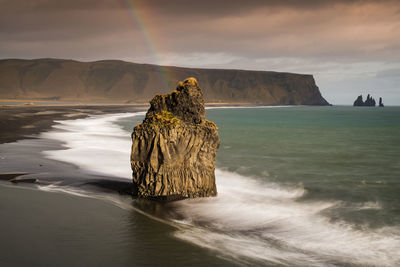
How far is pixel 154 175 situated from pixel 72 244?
4.29 m

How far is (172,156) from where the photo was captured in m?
11.8

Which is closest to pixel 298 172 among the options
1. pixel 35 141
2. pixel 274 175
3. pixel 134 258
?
pixel 274 175

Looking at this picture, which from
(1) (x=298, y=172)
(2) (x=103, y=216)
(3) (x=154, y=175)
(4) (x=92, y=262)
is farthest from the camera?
(1) (x=298, y=172)

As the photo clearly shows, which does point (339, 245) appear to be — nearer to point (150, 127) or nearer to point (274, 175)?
point (150, 127)

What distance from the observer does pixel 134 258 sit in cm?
732

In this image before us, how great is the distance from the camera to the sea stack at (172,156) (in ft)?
38.6

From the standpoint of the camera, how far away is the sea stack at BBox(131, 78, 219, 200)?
1177cm

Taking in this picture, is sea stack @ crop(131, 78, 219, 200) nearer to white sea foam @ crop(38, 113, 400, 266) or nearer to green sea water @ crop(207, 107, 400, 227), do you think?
white sea foam @ crop(38, 113, 400, 266)

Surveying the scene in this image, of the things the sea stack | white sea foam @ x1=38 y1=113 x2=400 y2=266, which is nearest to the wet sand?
the sea stack

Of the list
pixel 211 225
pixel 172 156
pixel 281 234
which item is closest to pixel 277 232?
pixel 281 234

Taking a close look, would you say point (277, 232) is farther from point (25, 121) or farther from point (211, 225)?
point (25, 121)

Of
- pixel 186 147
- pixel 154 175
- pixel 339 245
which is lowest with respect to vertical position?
pixel 339 245

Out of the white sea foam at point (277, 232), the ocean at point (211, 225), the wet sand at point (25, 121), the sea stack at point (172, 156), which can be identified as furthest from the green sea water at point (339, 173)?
the wet sand at point (25, 121)

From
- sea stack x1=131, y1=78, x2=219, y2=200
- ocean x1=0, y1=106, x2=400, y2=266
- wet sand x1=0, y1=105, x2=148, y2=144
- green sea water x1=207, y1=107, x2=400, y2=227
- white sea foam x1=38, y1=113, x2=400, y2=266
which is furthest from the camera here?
wet sand x1=0, y1=105, x2=148, y2=144
